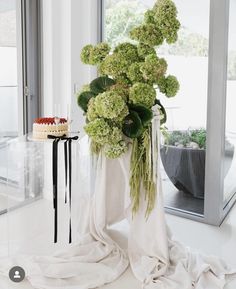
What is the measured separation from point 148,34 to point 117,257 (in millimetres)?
1406

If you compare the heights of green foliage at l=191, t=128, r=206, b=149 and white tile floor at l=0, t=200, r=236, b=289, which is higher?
green foliage at l=191, t=128, r=206, b=149

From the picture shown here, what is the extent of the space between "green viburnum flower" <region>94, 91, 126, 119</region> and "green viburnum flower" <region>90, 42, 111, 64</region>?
1.21 ft

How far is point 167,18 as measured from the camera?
2242 mm

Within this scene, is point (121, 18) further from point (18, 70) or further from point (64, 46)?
point (18, 70)

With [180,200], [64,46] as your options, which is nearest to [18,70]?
[64,46]

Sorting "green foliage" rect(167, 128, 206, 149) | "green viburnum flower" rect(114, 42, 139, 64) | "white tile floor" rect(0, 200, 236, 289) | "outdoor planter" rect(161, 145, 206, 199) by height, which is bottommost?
"white tile floor" rect(0, 200, 236, 289)

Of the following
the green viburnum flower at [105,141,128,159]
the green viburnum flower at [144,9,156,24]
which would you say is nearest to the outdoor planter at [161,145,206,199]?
the green viburnum flower at [105,141,128,159]

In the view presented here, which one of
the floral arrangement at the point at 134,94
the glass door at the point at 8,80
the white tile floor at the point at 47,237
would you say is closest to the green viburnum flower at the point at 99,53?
the floral arrangement at the point at 134,94

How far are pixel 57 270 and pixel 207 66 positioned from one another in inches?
75.8

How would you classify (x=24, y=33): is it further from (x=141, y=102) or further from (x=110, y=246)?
(x=110, y=246)

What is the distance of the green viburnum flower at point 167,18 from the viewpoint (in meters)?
2.24

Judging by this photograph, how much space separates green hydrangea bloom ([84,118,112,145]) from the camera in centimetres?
223

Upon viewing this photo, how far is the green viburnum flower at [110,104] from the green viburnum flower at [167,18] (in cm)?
48

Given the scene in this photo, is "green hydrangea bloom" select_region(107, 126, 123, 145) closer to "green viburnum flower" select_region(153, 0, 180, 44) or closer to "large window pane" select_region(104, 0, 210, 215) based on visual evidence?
"green viburnum flower" select_region(153, 0, 180, 44)
